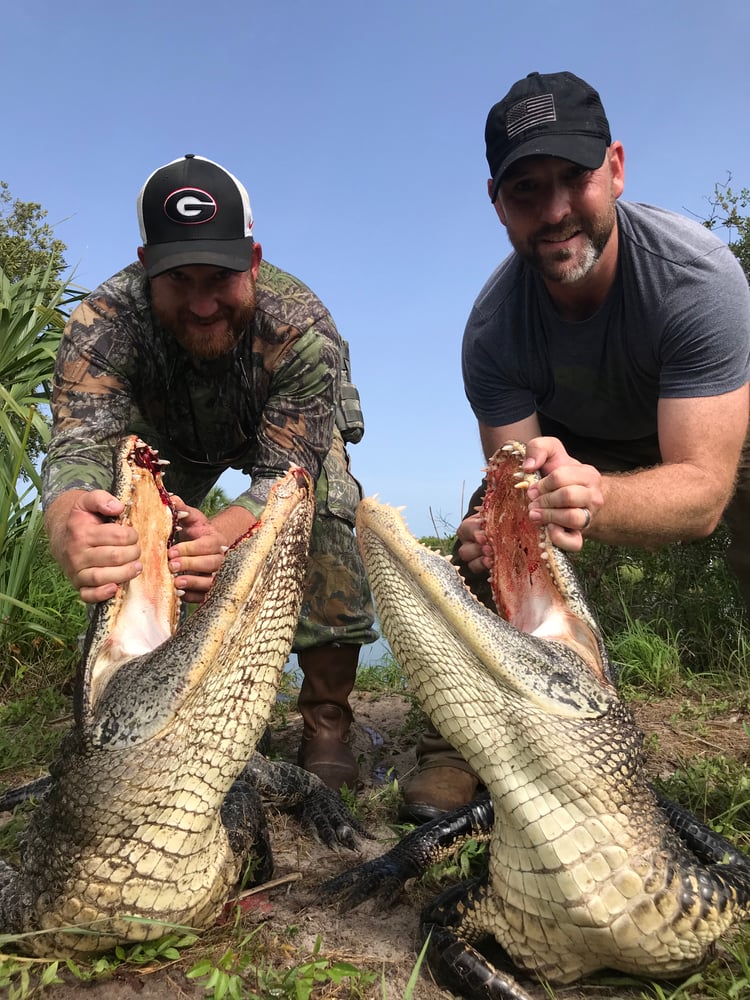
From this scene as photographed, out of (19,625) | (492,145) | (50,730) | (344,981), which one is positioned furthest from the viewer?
(19,625)

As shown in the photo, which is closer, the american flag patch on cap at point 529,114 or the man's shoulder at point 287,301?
the american flag patch on cap at point 529,114

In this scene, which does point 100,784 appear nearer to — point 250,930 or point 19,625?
point 250,930

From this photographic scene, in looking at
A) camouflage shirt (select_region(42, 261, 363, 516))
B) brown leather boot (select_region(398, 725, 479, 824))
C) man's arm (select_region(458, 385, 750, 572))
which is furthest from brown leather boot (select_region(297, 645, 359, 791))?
man's arm (select_region(458, 385, 750, 572))

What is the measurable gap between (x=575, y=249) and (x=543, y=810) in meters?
2.51

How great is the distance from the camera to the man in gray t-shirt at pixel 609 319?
10.3ft

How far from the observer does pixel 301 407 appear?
3.49 m

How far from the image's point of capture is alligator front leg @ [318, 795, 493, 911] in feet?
7.47

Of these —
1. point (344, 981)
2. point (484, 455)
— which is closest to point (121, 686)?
point (344, 981)

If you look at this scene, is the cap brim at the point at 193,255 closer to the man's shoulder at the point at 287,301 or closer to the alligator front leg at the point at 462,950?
the man's shoulder at the point at 287,301

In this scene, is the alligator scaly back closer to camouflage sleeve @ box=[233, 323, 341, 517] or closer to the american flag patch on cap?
camouflage sleeve @ box=[233, 323, 341, 517]

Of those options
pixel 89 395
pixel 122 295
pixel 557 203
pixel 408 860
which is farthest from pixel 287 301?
pixel 408 860

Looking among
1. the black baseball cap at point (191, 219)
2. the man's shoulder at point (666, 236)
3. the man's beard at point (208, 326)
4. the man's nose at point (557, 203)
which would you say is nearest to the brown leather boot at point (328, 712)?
the man's beard at point (208, 326)

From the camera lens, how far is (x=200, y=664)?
1.82 m

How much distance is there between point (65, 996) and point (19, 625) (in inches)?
125
